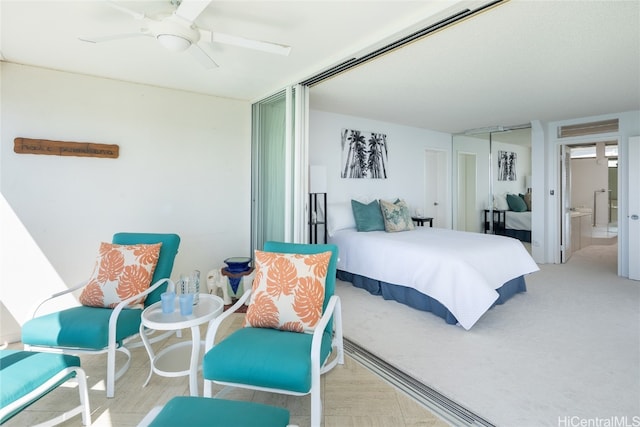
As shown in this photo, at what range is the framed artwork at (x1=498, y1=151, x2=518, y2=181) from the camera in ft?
22.2

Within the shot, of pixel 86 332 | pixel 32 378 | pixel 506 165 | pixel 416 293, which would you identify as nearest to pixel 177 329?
pixel 86 332

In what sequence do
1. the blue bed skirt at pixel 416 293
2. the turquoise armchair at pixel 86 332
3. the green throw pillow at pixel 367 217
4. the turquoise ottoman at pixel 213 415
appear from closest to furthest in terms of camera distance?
the turquoise ottoman at pixel 213 415 < the turquoise armchair at pixel 86 332 < the blue bed skirt at pixel 416 293 < the green throw pillow at pixel 367 217

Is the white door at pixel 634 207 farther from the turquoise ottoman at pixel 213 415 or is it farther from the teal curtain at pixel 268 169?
the turquoise ottoman at pixel 213 415

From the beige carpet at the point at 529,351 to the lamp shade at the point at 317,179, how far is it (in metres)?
1.37

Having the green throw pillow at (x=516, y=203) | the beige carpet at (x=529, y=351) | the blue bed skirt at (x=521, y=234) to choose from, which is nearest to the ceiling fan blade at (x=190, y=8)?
the beige carpet at (x=529, y=351)

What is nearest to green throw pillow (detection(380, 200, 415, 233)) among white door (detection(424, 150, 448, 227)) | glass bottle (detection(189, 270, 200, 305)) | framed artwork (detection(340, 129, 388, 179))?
framed artwork (detection(340, 129, 388, 179))

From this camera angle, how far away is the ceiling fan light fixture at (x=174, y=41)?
2027 millimetres

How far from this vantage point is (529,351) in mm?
2611

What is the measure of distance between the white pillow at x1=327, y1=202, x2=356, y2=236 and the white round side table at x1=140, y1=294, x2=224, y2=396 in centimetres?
234

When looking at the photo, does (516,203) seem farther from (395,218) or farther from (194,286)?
(194,286)

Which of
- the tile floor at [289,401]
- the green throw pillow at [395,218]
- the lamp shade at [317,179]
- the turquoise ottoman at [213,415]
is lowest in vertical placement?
the tile floor at [289,401]

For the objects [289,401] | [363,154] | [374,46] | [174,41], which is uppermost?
[374,46]

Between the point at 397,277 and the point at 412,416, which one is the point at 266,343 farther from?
the point at 397,277

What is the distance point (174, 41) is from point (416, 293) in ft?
10.4
